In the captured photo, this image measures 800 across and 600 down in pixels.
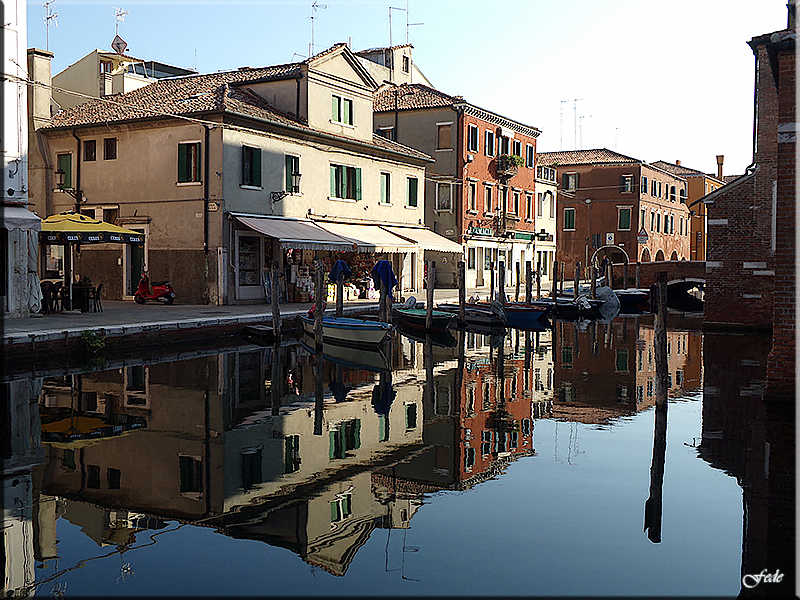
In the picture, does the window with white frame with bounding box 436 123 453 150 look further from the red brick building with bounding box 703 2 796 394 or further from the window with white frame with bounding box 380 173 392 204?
the red brick building with bounding box 703 2 796 394

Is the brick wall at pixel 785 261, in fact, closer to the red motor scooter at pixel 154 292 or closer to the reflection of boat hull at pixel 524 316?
the reflection of boat hull at pixel 524 316

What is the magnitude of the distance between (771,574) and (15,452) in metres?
8.45

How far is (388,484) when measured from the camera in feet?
29.6

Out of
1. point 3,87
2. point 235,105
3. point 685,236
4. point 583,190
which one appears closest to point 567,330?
point 235,105

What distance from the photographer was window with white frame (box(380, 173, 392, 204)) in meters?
34.1

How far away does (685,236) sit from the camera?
71438 mm

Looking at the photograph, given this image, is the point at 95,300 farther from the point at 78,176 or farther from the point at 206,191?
the point at 78,176

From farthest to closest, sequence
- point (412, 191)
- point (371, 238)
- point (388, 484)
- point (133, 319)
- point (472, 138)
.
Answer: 1. point (472, 138)
2. point (412, 191)
3. point (371, 238)
4. point (133, 319)
5. point (388, 484)

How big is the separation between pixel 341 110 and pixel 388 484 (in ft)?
80.2

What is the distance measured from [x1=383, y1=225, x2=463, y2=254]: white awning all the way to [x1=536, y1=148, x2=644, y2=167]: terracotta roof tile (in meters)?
23.8

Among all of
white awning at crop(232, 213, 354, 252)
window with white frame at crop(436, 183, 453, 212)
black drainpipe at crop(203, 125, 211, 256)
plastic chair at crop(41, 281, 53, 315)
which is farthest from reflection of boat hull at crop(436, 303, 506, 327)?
window with white frame at crop(436, 183, 453, 212)

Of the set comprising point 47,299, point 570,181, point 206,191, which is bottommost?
point 47,299

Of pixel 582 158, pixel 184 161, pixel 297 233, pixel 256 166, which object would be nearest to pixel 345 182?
pixel 256 166

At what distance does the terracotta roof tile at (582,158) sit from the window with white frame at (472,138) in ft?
53.2
